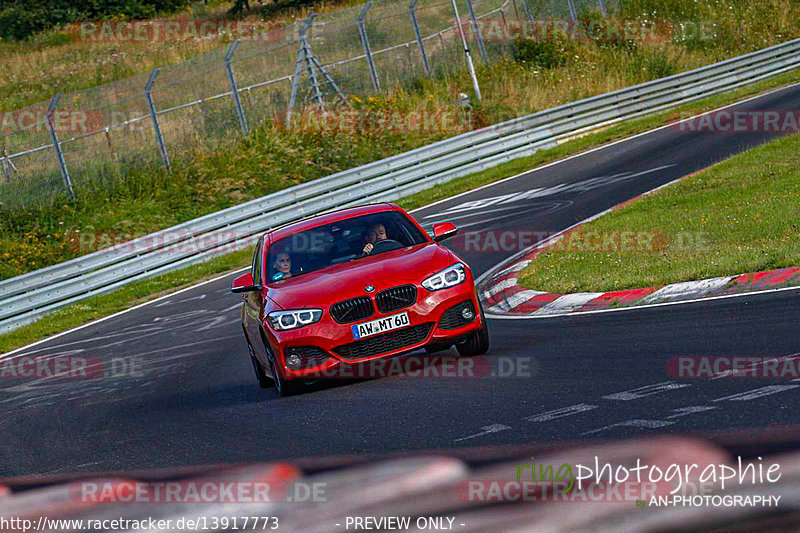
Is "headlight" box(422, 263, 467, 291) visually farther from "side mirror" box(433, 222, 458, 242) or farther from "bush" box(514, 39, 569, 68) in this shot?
"bush" box(514, 39, 569, 68)

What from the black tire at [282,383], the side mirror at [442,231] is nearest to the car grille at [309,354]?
the black tire at [282,383]

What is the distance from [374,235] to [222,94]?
21.7 metres

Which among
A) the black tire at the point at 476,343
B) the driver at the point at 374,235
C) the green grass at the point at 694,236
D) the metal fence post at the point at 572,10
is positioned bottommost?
the metal fence post at the point at 572,10

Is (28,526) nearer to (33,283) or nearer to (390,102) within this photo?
(33,283)

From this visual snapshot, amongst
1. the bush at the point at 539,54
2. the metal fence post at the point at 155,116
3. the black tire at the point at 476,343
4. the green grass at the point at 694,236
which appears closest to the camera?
the black tire at the point at 476,343

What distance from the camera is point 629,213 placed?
1666 centimetres

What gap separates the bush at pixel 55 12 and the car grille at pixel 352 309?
50.6 m

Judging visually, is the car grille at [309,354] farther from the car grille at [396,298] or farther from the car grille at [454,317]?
the car grille at [454,317]

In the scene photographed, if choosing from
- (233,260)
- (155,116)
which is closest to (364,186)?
(233,260)

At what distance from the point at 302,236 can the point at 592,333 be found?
116 inches

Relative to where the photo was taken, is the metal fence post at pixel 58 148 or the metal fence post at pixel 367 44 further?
the metal fence post at pixel 367 44

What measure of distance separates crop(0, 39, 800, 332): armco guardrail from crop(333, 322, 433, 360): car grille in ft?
46.6

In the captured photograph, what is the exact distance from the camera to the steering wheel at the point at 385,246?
1003cm

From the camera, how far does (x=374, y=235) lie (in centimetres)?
1023
